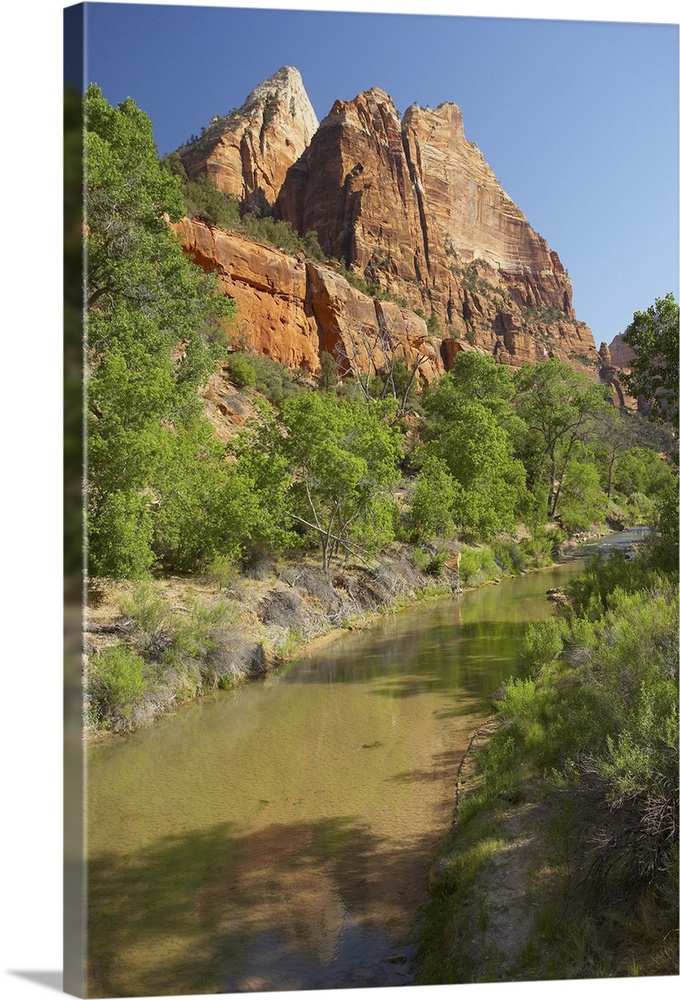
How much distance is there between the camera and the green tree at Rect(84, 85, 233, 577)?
900 cm

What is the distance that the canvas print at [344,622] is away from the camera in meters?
3.59

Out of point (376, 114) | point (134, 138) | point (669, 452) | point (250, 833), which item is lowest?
point (250, 833)

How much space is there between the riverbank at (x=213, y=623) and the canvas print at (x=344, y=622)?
6 cm

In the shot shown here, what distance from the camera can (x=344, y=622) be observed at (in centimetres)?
1413

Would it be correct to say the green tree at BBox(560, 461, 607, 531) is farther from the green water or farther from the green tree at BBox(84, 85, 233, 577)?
the green water

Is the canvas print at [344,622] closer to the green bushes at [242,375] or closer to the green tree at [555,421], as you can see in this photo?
the green bushes at [242,375]

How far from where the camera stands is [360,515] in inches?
634

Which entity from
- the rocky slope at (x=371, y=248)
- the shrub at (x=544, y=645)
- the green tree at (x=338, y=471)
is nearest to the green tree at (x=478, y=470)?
the green tree at (x=338, y=471)

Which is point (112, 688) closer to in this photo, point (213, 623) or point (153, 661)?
point (153, 661)

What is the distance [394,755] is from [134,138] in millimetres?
9954

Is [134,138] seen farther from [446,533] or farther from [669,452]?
[446,533]

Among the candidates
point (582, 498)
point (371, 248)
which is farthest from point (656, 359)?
point (371, 248)

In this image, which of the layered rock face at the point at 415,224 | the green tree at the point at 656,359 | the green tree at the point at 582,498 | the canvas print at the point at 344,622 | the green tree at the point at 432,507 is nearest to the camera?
the canvas print at the point at 344,622
